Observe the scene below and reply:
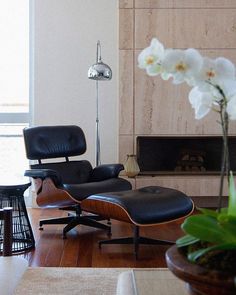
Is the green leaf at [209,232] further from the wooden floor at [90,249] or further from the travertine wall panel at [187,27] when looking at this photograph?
the travertine wall panel at [187,27]

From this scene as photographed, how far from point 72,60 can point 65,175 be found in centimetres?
154

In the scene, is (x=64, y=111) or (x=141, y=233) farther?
(x=64, y=111)

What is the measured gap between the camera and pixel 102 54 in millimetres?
4902

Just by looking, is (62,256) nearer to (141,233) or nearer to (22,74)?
(141,233)

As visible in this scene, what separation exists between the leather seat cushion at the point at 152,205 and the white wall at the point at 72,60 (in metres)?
1.91

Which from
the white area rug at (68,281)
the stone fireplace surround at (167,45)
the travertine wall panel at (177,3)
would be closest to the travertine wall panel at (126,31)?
the stone fireplace surround at (167,45)

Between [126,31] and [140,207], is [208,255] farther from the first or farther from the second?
[126,31]

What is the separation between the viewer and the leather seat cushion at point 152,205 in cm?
281

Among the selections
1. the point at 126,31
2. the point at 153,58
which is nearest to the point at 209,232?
the point at 153,58

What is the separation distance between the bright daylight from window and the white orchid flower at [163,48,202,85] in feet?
13.8

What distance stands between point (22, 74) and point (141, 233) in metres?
2.42

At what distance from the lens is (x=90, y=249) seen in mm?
3188

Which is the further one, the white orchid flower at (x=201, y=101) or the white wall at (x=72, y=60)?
the white wall at (x=72, y=60)

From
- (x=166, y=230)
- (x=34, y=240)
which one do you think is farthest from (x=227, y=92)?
(x=166, y=230)
